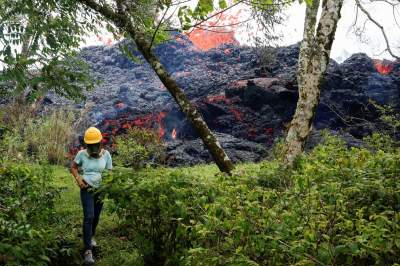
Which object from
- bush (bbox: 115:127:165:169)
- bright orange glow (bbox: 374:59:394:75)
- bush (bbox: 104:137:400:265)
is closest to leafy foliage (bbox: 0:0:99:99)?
bush (bbox: 104:137:400:265)

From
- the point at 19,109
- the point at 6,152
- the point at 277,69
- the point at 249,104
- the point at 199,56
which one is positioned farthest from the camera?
the point at 199,56

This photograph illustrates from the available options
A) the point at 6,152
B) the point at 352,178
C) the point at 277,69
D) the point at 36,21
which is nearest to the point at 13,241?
the point at 352,178

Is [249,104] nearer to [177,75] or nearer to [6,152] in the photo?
[177,75]

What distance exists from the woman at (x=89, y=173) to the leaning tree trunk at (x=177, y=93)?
4.01 feet

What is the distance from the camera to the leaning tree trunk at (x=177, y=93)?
584 centimetres

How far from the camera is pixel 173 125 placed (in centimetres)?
1905

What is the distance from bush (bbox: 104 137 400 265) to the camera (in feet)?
6.84

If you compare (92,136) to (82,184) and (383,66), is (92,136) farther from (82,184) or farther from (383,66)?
(383,66)

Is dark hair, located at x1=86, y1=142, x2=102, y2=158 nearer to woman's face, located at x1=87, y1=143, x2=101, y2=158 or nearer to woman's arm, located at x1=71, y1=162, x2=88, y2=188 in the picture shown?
woman's face, located at x1=87, y1=143, x2=101, y2=158

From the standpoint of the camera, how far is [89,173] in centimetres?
551

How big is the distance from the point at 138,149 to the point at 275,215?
9.84m

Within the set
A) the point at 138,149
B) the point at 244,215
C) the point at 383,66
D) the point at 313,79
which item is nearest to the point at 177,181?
the point at 244,215

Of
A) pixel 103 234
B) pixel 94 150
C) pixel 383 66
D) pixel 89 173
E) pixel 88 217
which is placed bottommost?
pixel 103 234

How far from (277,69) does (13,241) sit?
764 inches
